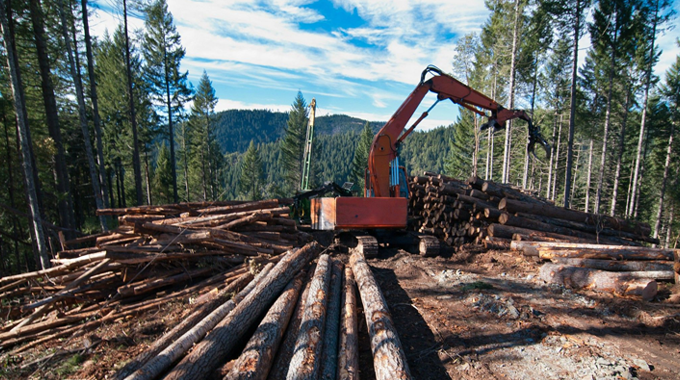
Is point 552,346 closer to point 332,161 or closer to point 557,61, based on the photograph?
point 557,61

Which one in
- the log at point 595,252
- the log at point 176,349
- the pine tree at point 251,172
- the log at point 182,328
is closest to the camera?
the log at point 176,349

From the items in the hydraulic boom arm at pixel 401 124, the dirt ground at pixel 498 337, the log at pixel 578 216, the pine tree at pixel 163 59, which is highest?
the pine tree at pixel 163 59

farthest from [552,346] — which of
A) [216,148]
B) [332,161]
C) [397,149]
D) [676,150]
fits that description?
[332,161]

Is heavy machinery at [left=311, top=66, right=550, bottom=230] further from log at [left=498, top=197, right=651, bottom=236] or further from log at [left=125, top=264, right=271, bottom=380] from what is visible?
log at [left=125, top=264, right=271, bottom=380]

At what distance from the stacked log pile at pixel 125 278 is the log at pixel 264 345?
1.43 meters

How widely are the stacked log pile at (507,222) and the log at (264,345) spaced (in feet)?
21.8

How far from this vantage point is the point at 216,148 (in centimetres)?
3784

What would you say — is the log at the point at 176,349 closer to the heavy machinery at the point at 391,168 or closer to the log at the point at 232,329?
the log at the point at 232,329

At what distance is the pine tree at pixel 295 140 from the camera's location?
3675cm

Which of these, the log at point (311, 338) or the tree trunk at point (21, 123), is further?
the tree trunk at point (21, 123)

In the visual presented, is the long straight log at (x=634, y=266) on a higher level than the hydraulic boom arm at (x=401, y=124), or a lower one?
lower

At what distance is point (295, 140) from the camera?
123 feet

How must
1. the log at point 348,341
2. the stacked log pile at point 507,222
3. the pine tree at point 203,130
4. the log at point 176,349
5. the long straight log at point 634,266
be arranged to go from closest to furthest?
the log at point 176,349 < the log at point 348,341 < the long straight log at point 634,266 < the stacked log pile at point 507,222 < the pine tree at point 203,130

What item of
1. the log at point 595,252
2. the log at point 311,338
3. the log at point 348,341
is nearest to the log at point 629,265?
the log at point 595,252
